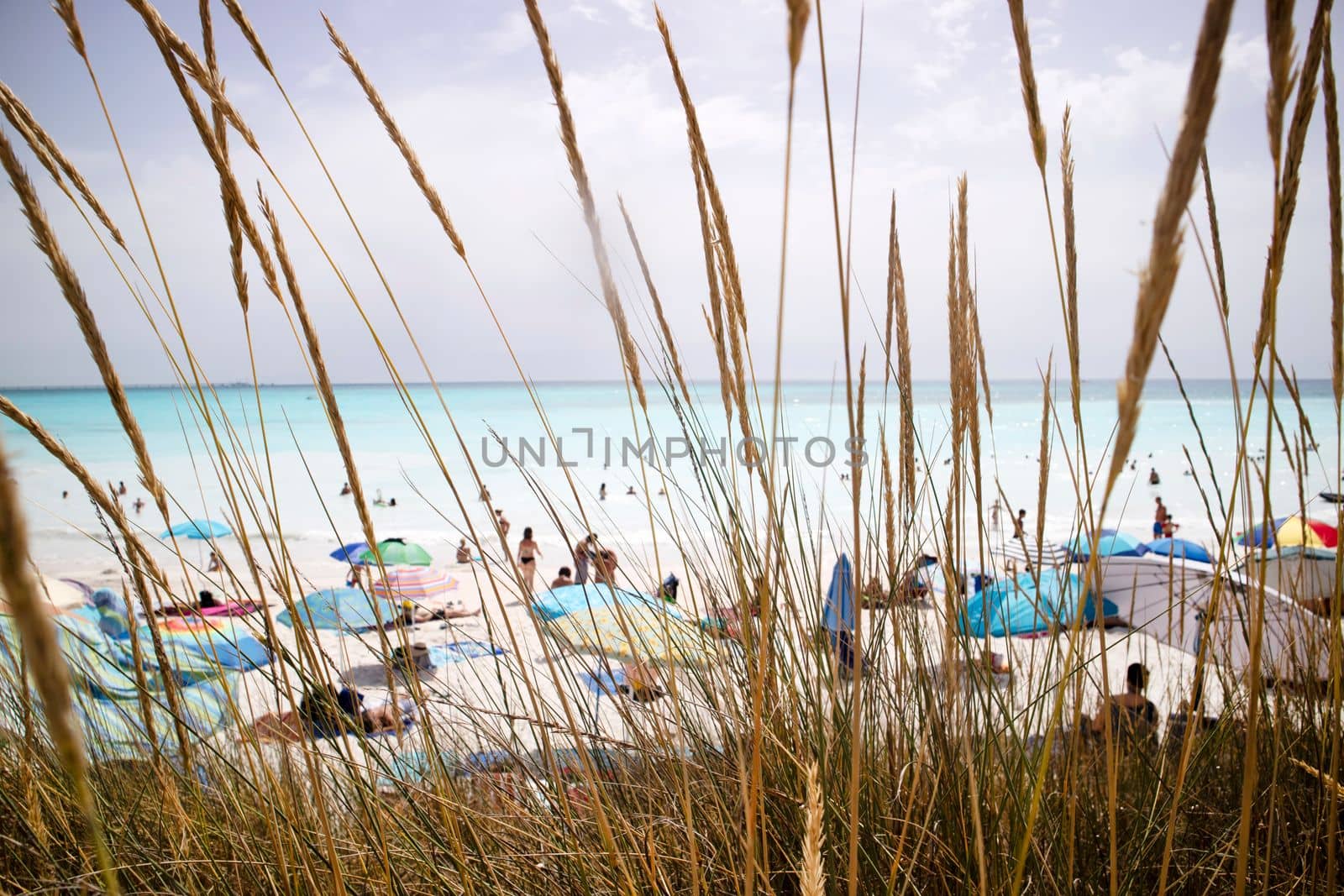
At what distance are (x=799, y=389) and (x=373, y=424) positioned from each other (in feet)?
168

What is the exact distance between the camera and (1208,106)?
0.46m

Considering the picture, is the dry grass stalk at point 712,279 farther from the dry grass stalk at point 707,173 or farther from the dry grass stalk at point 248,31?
the dry grass stalk at point 248,31

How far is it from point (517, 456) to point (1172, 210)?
244 centimetres

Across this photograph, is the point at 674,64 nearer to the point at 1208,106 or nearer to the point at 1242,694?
the point at 1208,106

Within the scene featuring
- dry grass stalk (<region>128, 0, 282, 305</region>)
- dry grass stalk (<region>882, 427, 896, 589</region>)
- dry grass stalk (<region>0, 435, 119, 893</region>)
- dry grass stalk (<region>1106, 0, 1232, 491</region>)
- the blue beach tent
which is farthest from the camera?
dry grass stalk (<region>882, 427, 896, 589</region>)

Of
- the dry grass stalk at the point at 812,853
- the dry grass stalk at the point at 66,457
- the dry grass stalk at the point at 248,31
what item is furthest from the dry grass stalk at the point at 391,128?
the dry grass stalk at the point at 812,853

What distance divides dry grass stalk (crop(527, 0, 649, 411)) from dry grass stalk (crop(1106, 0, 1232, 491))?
2.65ft

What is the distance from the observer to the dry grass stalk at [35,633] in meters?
0.31

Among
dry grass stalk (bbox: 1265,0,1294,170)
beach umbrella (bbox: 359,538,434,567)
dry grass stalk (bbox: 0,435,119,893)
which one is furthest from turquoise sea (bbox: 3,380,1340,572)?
beach umbrella (bbox: 359,538,434,567)

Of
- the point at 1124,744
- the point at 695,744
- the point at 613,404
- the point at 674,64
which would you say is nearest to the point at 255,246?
the point at 674,64

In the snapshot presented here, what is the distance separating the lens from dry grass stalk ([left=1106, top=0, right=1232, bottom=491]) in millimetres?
455

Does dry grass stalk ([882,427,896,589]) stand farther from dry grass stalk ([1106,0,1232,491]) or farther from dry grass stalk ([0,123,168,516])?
dry grass stalk ([0,123,168,516])

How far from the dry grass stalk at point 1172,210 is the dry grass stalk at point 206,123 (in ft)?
3.51

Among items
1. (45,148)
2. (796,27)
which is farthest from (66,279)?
(796,27)
